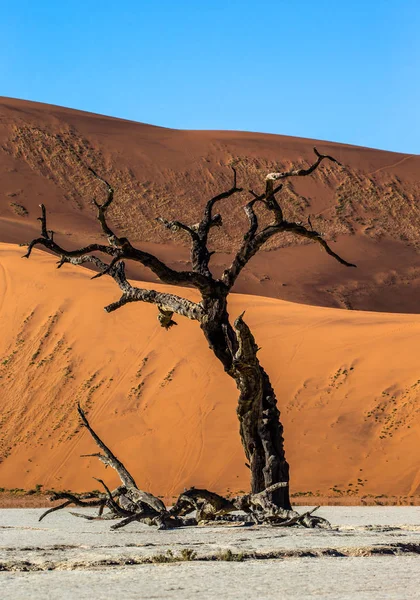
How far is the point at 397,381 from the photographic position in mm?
22766

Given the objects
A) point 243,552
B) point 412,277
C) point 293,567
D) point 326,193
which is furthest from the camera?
point 326,193

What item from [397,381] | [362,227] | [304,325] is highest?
[362,227]

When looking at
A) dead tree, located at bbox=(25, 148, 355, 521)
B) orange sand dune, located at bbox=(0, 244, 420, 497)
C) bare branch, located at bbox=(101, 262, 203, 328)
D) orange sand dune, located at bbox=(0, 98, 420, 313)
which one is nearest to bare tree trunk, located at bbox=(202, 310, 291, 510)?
dead tree, located at bbox=(25, 148, 355, 521)

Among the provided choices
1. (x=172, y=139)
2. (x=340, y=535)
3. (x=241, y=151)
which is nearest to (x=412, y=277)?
(x=241, y=151)

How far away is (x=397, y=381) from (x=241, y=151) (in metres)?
55.6

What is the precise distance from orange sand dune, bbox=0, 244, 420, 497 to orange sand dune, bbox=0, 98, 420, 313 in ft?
67.6

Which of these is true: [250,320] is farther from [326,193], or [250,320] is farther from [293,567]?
[326,193]

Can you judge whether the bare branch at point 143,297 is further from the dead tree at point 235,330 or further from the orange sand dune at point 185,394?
the orange sand dune at point 185,394

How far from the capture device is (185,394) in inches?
914

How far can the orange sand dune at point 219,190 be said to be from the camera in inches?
2148

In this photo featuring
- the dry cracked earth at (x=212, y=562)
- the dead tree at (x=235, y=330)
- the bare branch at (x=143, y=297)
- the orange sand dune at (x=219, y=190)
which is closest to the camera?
the dry cracked earth at (x=212, y=562)

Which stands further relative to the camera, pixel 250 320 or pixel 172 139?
pixel 172 139

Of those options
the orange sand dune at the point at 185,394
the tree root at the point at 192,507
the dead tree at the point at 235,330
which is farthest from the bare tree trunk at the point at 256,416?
the orange sand dune at the point at 185,394

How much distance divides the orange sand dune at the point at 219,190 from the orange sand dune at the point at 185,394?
2060 cm
